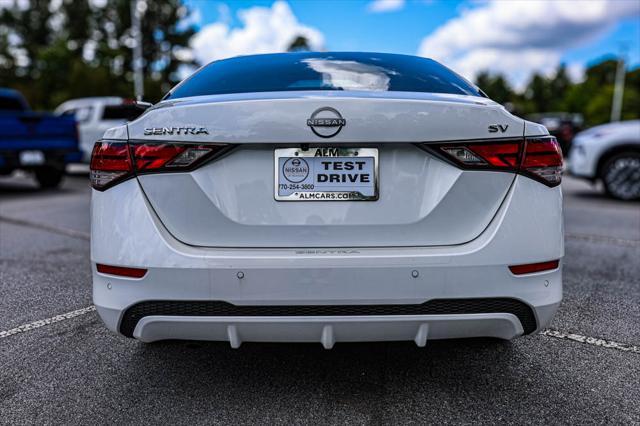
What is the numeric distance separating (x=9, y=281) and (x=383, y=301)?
3.29m

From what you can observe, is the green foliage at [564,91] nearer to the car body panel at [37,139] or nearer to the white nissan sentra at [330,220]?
the car body panel at [37,139]

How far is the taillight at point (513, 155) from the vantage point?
2.05 metres

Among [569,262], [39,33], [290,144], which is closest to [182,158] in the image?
[290,144]

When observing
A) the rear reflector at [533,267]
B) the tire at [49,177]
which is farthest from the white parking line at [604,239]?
the tire at [49,177]

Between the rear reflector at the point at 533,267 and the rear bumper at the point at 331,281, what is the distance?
0.02 meters

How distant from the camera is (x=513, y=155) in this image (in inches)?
82.4

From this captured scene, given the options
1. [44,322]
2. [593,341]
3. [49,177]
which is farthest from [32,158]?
[593,341]

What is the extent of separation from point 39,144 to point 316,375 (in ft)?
30.2

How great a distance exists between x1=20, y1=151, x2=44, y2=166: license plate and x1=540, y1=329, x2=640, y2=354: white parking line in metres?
9.36

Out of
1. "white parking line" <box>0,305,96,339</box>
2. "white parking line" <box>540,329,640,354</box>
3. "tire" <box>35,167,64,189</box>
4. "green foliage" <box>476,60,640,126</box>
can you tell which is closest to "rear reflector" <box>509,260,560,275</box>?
"white parking line" <box>540,329,640,354</box>

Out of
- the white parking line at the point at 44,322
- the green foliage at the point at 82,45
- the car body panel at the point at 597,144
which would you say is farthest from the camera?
the green foliage at the point at 82,45

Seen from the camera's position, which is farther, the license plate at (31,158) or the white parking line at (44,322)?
the license plate at (31,158)

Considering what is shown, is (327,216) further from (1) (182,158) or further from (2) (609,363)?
(2) (609,363)

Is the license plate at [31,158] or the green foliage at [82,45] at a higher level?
the green foliage at [82,45]
